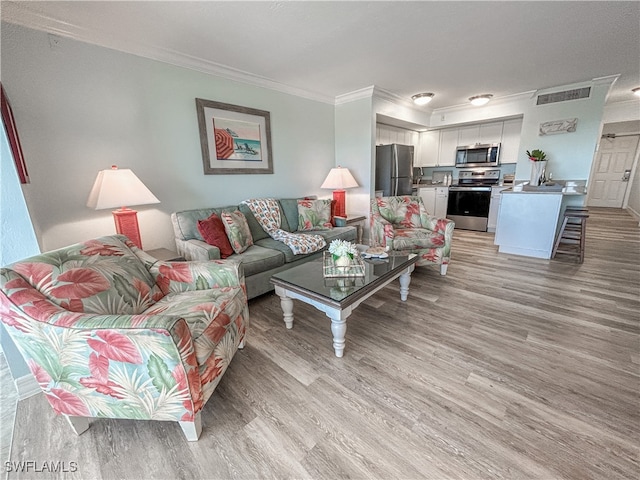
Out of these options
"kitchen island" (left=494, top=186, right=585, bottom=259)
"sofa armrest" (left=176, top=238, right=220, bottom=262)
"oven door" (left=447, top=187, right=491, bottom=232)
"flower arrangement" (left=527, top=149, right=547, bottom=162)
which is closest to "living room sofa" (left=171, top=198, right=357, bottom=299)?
"sofa armrest" (left=176, top=238, right=220, bottom=262)

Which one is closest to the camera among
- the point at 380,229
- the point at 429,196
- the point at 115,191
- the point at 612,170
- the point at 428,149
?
the point at 115,191

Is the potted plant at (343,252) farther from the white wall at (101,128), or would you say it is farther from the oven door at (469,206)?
the oven door at (469,206)

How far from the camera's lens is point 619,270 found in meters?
3.05

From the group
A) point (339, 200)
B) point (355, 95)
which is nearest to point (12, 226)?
point (339, 200)

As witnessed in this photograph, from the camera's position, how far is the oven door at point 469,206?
491cm

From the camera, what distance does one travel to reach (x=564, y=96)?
3754 mm

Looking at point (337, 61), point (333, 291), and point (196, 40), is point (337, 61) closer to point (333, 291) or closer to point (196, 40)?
point (196, 40)

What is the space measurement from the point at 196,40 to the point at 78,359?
8.18ft

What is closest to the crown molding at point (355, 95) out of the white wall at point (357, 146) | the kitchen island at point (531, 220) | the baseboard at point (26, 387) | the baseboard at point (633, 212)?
the white wall at point (357, 146)

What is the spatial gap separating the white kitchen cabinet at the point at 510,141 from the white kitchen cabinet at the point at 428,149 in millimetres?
1188

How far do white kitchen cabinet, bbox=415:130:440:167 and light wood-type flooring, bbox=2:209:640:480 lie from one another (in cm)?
417

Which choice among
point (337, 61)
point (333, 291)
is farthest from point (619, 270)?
point (337, 61)

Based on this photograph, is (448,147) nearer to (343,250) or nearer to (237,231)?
(343,250)

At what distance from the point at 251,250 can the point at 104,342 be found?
159 centimetres
